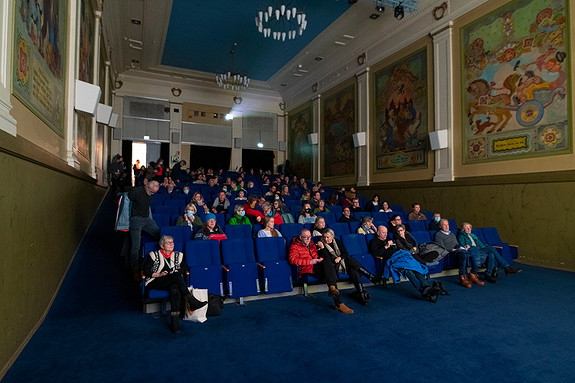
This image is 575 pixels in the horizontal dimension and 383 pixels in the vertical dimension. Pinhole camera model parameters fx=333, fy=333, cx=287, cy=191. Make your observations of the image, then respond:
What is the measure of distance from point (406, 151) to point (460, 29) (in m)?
2.93

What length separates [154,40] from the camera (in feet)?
35.3

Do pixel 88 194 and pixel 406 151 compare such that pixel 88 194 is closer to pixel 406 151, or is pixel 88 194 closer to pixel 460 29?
pixel 406 151

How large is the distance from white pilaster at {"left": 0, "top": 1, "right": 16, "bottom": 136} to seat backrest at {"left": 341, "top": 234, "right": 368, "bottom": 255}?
356 cm

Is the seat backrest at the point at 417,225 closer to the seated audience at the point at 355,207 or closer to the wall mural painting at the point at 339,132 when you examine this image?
the seated audience at the point at 355,207

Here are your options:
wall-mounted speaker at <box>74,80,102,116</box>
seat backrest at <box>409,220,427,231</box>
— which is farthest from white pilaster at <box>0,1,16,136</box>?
seat backrest at <box>409,220,427,231</box>

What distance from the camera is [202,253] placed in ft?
12.1

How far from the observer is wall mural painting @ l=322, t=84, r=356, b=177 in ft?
35.8

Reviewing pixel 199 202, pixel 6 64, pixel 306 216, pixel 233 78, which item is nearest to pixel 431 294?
pixel 306 216

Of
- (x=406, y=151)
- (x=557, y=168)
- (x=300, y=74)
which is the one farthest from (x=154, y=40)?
(x=557, y=168)

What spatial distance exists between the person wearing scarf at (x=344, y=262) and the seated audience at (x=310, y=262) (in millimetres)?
95

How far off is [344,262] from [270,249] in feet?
2.93

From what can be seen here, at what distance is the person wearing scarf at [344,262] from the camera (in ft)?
11.8

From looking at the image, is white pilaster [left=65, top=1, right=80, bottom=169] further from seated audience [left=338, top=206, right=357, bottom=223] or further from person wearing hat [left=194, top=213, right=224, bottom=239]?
seated audience [left=338, top=206, right=357, bottom=223]

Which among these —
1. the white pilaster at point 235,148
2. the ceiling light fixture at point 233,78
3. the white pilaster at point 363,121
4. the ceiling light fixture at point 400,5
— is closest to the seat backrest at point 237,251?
the white pilaster at point 363,121
